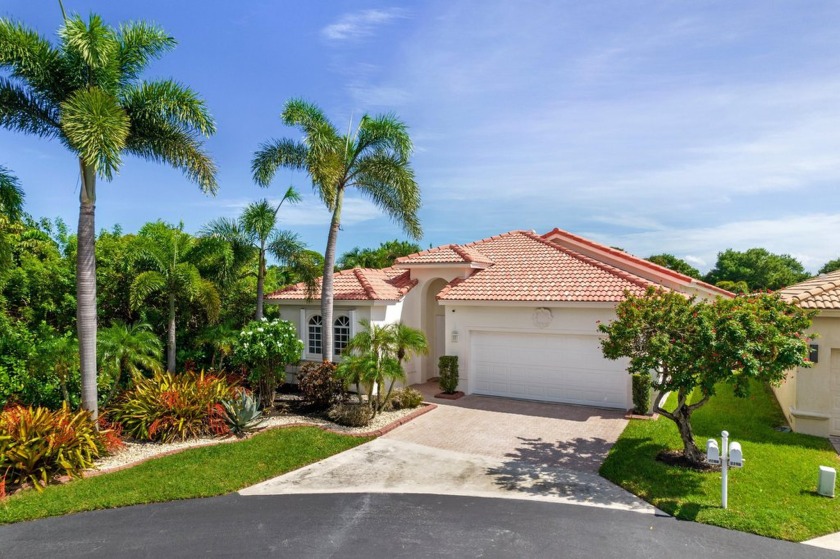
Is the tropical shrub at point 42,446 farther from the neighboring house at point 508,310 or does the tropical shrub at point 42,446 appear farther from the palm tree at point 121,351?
the neighboring house at point 508,310

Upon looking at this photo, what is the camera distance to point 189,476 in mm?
10102

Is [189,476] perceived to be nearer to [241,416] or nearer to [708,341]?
[241,416]

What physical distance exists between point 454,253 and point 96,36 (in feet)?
44.1

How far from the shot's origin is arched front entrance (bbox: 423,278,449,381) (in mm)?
20891

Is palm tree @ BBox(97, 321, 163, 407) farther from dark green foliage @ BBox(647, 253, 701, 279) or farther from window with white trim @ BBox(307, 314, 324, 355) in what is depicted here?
dark green foliage @ BBox(647, 253, 701, 279)

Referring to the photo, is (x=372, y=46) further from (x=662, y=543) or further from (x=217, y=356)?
(x=662, y=543)

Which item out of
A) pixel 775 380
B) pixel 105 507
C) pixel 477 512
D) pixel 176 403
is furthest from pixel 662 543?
pixel 176 403

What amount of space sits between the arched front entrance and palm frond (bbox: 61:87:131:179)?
1277cm

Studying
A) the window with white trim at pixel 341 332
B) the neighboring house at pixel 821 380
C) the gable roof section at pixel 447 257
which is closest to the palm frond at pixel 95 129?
the window with white trim at pixel 341 332

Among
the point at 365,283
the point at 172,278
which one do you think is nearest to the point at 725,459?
the point at 365,283

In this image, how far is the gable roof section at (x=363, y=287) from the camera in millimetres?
18069

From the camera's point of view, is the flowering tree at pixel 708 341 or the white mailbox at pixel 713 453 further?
the flowering tree at pixel 708 341

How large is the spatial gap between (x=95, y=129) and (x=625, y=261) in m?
19.1

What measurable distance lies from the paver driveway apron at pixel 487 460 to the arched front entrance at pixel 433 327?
529 cm
